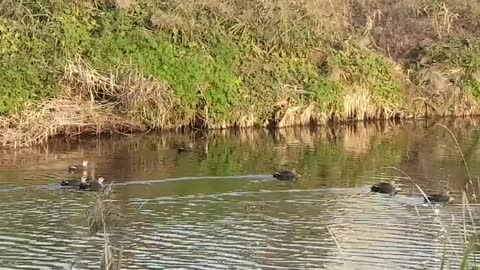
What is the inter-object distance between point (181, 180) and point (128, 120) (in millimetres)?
7884

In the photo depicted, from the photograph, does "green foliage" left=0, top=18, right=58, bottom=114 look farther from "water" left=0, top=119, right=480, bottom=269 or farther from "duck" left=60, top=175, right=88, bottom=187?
"duck" left=60, top=175, right=88, bottom=187

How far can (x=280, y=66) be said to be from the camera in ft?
91.1

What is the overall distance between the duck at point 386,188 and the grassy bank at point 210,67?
9.94m

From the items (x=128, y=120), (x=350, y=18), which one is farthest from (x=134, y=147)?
(x=350, y=18)

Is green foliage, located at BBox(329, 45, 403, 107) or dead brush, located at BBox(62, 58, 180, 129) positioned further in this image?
green foliage, located at BBox(329, 45, 403, 107)

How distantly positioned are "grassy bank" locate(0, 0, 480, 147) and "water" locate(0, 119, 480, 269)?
1.18 m

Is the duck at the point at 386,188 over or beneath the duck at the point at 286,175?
beneath

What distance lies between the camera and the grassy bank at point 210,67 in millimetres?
24453

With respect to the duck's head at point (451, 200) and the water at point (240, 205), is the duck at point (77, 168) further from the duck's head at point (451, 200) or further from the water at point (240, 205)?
the duck's head at point (451, 200)

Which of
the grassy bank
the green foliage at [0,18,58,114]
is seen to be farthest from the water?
the green foliage at [0,18,58,114]

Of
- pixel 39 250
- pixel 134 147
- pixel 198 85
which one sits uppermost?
pixel 198 85

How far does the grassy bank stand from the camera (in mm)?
24453

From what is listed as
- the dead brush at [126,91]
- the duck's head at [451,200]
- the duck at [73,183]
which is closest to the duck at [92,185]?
the duck at [73,183]

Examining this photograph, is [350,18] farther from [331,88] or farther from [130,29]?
[130,29]
